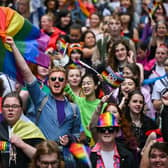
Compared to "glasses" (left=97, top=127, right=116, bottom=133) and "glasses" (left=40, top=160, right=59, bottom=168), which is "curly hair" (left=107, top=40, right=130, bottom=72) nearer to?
"glasses" (left=97, top=127, right=116, bottom=133)

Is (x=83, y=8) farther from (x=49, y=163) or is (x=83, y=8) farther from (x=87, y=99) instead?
Result: (x=49, y=163)

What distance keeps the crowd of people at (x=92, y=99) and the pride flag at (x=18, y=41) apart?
0.26 meters

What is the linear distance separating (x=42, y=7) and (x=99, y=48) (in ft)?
12.1

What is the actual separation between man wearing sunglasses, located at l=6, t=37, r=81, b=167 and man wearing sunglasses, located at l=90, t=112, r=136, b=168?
13.0 inches

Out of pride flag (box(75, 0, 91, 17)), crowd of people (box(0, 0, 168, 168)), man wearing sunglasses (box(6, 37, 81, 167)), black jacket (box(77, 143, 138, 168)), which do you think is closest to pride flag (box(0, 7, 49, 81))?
crowd of people (box(0, 0, 168, 168))

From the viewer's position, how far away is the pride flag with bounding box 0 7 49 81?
913 cm

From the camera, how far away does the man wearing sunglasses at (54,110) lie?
8.59 meters

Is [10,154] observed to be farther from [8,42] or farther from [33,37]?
[33,37]

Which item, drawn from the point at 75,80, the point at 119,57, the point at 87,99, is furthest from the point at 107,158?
the point at 119,57

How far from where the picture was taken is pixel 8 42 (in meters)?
8.68

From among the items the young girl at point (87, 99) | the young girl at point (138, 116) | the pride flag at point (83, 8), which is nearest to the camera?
the young girl at point (138, 116)

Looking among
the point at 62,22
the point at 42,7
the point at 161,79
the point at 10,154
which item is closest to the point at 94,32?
the point at 62,22

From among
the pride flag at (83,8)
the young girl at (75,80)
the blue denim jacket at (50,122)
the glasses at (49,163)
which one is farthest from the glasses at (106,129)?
the pride flag at (83,8)

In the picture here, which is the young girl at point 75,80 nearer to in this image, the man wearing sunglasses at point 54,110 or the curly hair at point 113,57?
the curly hair at point 113,57
